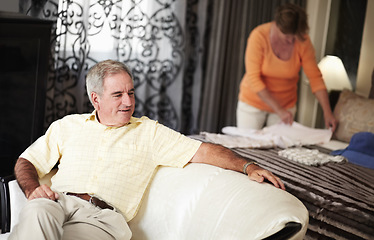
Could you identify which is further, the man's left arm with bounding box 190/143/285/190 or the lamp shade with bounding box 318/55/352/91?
the lamp shade with bounding box 318/55/352/91

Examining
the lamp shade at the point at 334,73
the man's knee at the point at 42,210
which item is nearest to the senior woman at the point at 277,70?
the lamp shade at the point at 334,73

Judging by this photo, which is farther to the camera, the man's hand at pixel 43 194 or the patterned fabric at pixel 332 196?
the patterned fabric at pixel 332 196

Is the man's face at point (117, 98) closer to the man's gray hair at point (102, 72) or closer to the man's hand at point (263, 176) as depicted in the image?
the man's gray hair at point (102, 72)

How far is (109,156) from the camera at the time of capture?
2041mm

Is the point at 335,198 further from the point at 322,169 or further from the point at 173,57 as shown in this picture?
the point at 173,57

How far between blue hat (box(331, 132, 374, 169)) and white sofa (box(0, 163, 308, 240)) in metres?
1.19

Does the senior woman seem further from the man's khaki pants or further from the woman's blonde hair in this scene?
the man's khaki pants

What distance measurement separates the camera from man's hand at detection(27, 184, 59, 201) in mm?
→ 1856

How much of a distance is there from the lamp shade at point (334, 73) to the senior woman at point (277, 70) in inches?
17.5

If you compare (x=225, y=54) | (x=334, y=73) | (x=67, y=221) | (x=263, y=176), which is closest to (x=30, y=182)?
(x=67, y=221)

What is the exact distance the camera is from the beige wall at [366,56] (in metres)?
3.91

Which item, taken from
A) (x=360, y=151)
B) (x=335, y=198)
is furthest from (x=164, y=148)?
(x=360, y=151)

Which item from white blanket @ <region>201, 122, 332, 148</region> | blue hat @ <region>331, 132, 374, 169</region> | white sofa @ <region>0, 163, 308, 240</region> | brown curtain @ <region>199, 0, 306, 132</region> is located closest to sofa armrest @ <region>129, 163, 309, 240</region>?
white sofa @ <region>0, 163, 308, 240</region>

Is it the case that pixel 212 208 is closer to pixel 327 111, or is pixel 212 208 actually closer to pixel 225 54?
pixel 327 111
